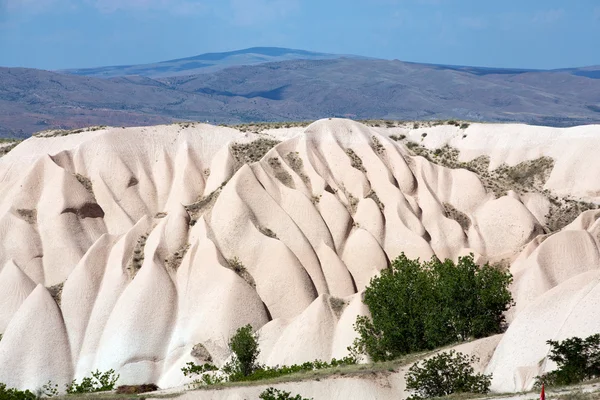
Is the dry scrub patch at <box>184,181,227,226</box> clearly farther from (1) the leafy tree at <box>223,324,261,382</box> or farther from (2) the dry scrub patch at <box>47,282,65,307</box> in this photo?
(1) the leafy tree at <box>223,324,261,382</box>

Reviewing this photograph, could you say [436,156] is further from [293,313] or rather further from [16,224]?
[16,224]

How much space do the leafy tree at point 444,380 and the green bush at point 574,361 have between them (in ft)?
10.7

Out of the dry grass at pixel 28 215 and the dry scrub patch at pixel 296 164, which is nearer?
the dry grass at pixel 28 215

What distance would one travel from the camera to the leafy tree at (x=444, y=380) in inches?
1636

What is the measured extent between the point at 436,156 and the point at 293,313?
3696 centimetres

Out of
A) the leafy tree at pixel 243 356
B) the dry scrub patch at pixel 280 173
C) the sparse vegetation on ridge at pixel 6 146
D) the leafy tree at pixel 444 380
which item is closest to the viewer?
the leafy tree at pixel 444 380

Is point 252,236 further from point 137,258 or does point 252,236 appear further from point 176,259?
point 137,258

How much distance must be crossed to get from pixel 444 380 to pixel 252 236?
31.9m

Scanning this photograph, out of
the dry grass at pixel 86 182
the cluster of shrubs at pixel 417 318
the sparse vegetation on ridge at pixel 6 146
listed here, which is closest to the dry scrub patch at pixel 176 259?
the cluster of shrubs at pixel 417 318

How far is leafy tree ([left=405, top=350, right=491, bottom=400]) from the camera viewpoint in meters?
41.6

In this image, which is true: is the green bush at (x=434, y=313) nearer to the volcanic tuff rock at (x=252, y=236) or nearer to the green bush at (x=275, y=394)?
the volcanic tuff rock at (x=252, y=236)

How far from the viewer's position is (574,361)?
38.4 m

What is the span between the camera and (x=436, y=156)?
99.1 m

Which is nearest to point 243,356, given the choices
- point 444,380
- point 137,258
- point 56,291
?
point 444,380
